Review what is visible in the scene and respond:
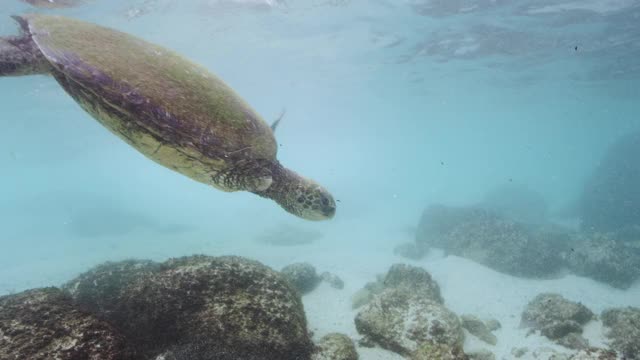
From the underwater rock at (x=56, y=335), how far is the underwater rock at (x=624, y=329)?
8067 millimetres

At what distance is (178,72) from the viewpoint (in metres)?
4.11

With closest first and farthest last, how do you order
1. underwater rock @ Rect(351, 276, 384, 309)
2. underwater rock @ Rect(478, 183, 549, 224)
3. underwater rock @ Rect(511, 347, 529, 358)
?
underwater rock @ Rect(511, 347, 529, 358) < underwater rock @ Rect(351, 276, 384, 309) < underwater rock @ Rect(478, 183, 549, 224)

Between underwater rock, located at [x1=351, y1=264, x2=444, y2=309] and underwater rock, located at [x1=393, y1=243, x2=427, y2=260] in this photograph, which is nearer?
underwater rock, located at [x1=351, y1=264, x2=444, y2=309]

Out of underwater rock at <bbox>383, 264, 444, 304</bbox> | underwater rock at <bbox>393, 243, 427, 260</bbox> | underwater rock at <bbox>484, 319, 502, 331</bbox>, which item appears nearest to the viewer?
underwater rock at <bbox>484, 319, 502, 331</bbox>

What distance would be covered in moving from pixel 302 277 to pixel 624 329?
297 inches

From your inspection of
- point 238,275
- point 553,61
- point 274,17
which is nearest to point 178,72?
point 238,275

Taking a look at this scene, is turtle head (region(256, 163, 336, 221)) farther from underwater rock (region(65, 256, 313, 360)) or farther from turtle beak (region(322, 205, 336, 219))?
underwater rock (region(65, 256, 313, 360))

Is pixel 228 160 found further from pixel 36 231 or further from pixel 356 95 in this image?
pixel 36 231

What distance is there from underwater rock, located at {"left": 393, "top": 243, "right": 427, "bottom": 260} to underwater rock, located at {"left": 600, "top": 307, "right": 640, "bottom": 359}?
992cm

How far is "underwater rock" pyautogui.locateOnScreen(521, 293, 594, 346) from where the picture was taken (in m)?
7.66

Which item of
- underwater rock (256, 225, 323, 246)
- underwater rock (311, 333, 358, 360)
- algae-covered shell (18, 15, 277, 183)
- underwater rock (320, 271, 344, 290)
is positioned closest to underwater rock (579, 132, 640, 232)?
underwater rock (256, 225, 323, 246)

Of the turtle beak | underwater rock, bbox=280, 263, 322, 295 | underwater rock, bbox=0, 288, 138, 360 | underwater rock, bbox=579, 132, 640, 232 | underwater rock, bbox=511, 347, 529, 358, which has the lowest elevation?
underwater rock, bbox=280, 263, 322, 295

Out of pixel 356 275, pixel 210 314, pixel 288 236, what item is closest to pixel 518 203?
pixel 288 236

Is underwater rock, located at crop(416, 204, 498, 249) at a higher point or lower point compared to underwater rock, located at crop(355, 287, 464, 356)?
higher
